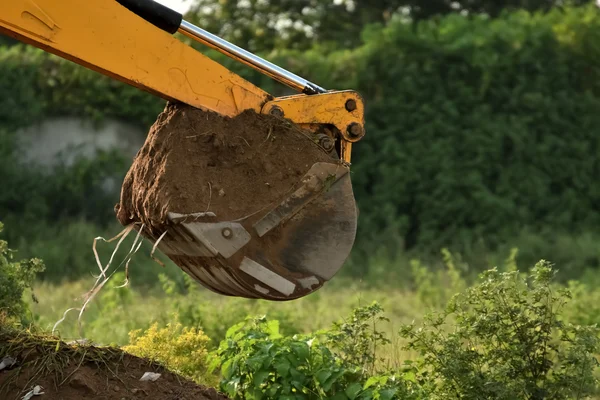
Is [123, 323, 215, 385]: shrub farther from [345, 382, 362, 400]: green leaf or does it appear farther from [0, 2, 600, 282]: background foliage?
[0, 2, 600, 282]: background foliage

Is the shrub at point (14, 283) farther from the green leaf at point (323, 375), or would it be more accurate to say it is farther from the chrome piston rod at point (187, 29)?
the green leaf at point (323, 375)

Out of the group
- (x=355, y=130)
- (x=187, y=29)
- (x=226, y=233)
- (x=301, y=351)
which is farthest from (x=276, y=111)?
(x=301, y=351)

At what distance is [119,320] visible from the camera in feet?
26.5

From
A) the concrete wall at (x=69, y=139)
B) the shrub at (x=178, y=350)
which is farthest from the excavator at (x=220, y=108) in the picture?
the concrete wall at (x=69, y=139)

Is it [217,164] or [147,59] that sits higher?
[147,59]

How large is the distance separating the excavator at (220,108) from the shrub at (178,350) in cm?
96

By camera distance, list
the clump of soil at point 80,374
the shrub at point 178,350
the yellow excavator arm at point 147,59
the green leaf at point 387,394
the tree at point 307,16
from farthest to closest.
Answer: the tree at point 307,16
the shrub at point 178,350
the green leaf at point 387,394
the clump of soil at point 80,374
the yellow excavator arm at point 147,59

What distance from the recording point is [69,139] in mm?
13367

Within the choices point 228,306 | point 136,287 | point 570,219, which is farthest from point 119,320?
point 570,219

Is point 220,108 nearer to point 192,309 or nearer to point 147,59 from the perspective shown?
point 147,59

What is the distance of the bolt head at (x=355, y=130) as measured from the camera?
5.05m

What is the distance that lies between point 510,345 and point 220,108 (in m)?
1.80

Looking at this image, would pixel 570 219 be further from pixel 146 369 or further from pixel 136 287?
pixel 146 369

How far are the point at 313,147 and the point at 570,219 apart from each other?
8896 millimetres
